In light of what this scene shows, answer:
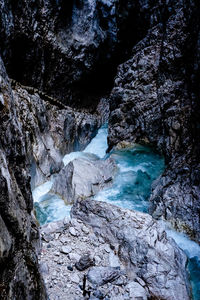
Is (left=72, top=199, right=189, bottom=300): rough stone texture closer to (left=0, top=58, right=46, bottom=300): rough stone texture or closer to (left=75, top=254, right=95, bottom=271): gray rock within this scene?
(left=75, top=254, right=95, bottom=271): gray rock

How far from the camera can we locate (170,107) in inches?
446

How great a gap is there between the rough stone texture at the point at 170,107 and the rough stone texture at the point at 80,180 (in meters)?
2.68

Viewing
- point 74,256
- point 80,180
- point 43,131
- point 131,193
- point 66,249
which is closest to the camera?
point 74,256

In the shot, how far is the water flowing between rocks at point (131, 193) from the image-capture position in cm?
643

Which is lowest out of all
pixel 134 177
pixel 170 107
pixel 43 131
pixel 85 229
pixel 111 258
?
pixel 111 258

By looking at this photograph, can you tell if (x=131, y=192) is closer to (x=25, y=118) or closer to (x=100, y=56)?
(x=25, y=118)

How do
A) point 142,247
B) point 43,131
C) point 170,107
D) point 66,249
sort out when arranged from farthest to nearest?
1. point 170,107
2. point 43,131
3. point 142,247
4. point 66,249

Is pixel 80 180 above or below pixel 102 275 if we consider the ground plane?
above

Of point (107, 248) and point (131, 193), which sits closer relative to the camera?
point (107, 248)

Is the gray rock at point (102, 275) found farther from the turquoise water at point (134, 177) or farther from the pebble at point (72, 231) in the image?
the turquoise water at point (134, 177)

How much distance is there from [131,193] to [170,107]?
529 cm

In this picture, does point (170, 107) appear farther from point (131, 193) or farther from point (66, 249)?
point (66, 249)

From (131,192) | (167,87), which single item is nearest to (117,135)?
(167,87)

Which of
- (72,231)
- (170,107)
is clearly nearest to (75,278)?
(72,231)
